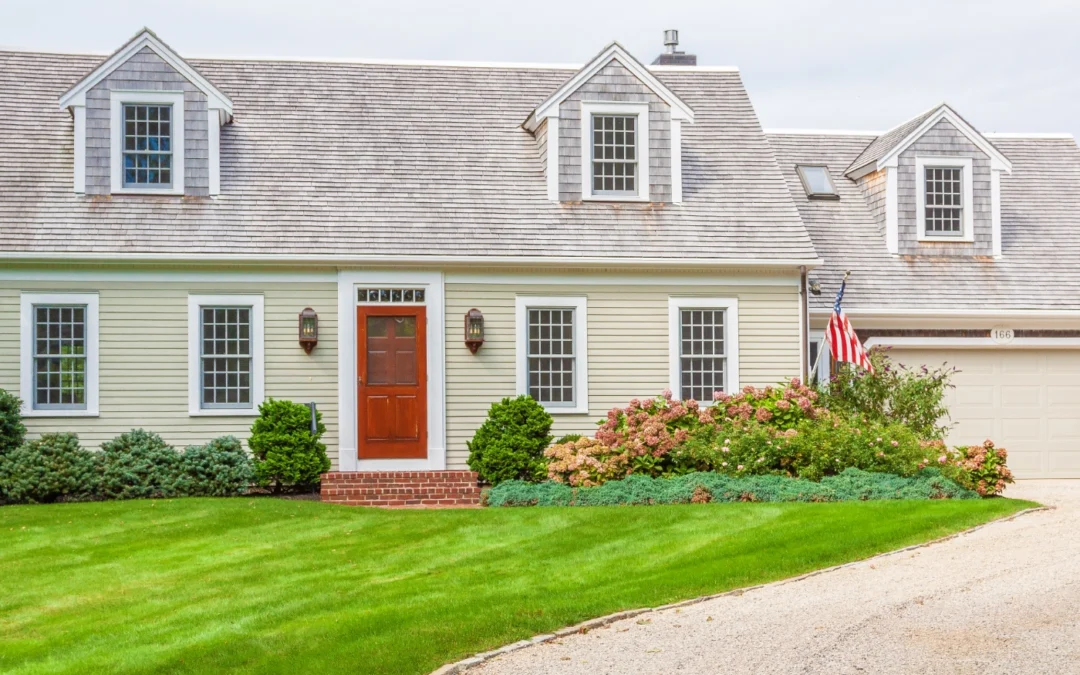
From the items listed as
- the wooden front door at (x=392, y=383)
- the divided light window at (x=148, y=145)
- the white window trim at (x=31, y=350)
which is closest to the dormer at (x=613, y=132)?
the wooden front door at (x=392, y=383)

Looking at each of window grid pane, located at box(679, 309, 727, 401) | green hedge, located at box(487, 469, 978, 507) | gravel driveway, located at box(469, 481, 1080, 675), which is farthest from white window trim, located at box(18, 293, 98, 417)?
gravel driveway, located at box(469, 481, 1080, 675)

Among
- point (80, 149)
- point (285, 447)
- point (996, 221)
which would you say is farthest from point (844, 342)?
point (80, 149)

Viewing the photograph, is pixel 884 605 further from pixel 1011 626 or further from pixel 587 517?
pixel 587 517

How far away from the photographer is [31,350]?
57.7 feet

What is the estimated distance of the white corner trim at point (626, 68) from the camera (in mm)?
19188

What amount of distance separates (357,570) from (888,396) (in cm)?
941

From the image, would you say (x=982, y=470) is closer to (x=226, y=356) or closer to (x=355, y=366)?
(x=355, y=366)

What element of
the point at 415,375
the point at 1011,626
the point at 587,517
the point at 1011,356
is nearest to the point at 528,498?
the point at 587,517

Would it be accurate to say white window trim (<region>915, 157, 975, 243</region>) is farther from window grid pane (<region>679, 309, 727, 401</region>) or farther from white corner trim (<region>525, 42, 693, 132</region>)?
window grid pane (<region>679, 309, 727, 401</region>)

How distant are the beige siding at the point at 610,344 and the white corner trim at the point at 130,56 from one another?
4.36 meters

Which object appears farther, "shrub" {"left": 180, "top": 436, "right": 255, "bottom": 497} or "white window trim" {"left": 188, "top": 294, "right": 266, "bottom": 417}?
"white window trim" {"left": 188, "top": 294, "right": 266, "bottom": 417}

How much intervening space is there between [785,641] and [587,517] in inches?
209

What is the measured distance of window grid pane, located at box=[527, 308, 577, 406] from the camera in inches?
731

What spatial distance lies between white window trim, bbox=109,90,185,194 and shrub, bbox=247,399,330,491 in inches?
143
